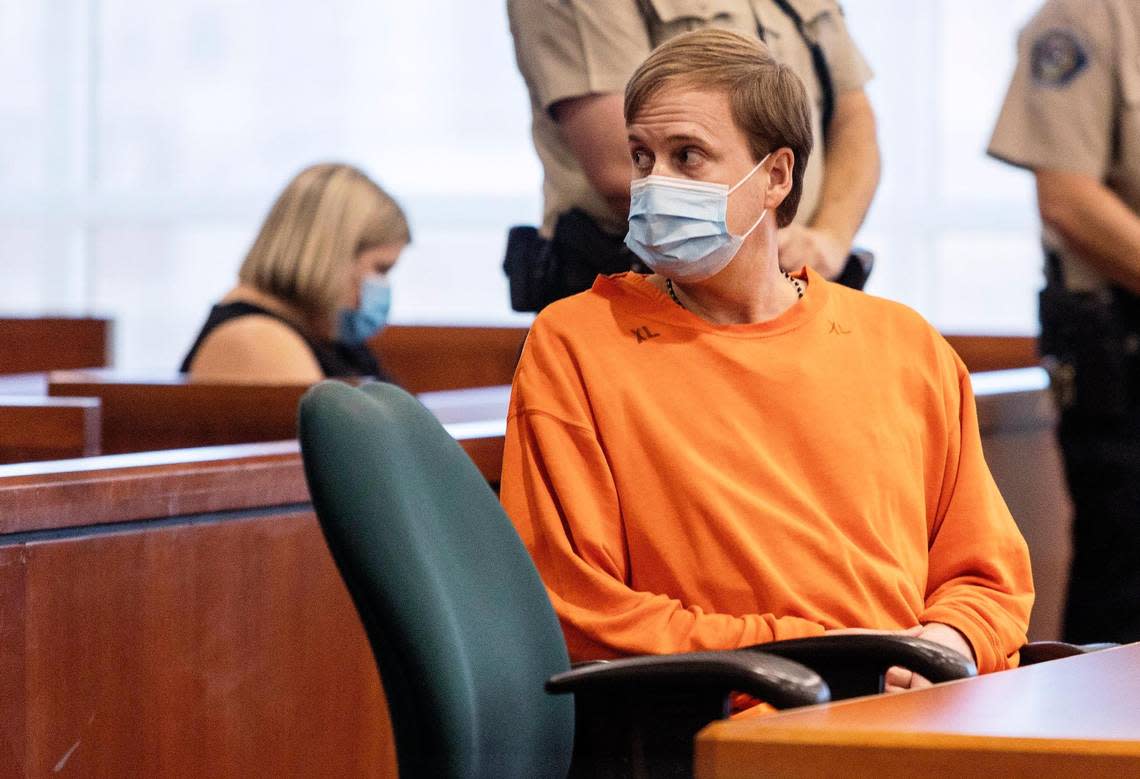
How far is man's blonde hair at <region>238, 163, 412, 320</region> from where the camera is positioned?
3498 mm

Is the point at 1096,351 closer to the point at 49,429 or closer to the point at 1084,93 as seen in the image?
the point at 1084,93

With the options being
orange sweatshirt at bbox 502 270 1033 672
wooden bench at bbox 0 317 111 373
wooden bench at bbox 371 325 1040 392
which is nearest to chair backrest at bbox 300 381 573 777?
orange sweatshirt at bbox 502 270 1033 672

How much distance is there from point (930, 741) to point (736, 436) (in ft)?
2.32

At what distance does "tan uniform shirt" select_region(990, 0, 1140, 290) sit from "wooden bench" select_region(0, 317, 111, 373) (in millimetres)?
3196

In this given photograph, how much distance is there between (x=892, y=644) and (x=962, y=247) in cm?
552

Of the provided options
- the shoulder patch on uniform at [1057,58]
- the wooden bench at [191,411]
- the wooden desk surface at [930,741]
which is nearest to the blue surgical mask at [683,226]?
the wooden desk surface at [930,741]

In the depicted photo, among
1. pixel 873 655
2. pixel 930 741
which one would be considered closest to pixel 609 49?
pixel 873 655

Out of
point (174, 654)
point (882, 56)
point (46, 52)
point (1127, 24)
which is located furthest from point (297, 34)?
point (174, 654)

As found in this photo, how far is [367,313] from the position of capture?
11.9 feet

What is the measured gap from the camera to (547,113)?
2230 mm

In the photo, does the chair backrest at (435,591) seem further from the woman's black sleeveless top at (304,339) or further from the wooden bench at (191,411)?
the woman's black sleeveless top at (304,339)

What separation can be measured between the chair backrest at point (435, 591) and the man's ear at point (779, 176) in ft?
1.61

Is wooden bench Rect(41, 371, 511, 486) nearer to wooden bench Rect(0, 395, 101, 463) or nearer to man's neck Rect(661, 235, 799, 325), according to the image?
wooden bench Rect(0, 395, 101, 463)

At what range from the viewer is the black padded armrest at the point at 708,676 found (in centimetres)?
127
